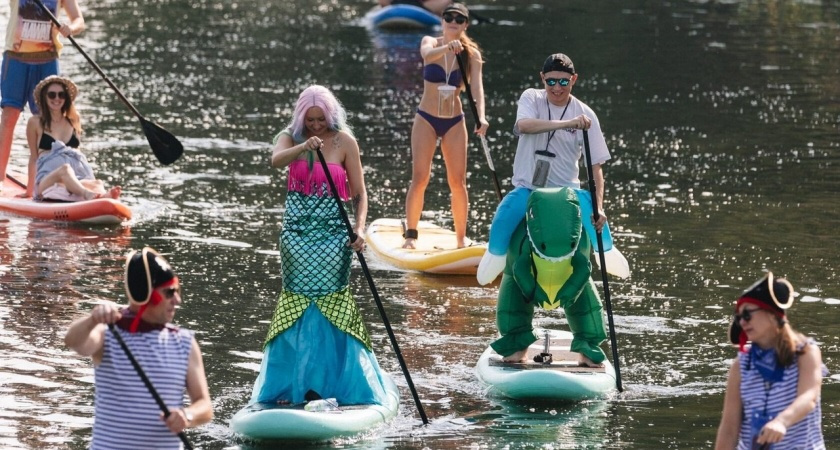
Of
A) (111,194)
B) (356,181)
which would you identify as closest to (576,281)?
(356,181)

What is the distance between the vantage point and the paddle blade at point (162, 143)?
48.2ft

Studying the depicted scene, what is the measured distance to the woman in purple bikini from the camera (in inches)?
483

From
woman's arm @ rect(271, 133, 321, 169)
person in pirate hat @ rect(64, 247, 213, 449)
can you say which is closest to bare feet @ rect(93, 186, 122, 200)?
woman's arm @ rect(271, 133, 321, 169)

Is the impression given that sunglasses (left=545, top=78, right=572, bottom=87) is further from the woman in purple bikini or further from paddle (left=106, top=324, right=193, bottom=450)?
paddle (left=106, top=324, right=193, bottom=450)

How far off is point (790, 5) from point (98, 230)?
2688 cm

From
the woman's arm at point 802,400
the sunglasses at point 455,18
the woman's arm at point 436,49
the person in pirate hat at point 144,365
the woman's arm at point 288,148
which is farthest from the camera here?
the sunglasses at point 455,18

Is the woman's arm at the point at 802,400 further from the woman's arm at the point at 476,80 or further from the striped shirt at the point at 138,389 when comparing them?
the woman's arm at the point at 476,80

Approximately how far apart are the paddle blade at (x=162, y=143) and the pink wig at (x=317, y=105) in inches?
235

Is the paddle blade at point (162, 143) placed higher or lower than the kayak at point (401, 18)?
lower

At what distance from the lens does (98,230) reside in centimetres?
1394

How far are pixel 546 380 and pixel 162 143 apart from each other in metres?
6.46

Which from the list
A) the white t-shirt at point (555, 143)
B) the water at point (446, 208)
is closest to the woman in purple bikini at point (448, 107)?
the water at point (446, 208)

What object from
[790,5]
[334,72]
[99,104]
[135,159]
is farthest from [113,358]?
[790,5]

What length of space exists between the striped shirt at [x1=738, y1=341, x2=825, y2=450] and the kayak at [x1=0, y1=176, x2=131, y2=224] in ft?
28.8
